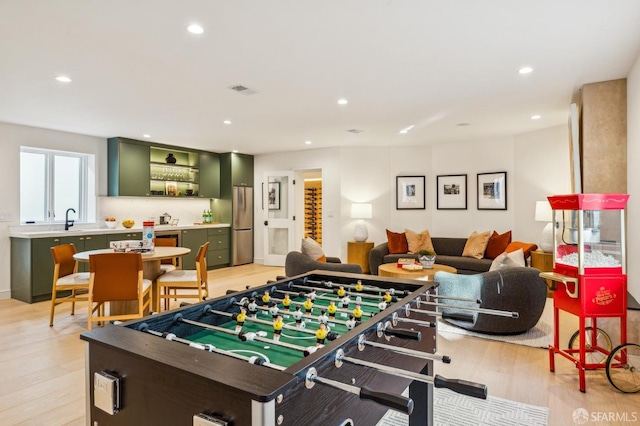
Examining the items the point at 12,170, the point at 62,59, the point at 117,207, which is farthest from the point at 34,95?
the point at 117,207

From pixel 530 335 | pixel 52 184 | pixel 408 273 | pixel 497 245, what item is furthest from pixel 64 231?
pixel 497 245

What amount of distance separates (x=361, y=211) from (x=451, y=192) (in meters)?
1.73

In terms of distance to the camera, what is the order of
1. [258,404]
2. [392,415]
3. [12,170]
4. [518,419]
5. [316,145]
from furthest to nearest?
[316,145] → [12,170] → [392,415] → [518,419] → [258,404]

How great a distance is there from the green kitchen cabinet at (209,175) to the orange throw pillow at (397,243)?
12.8 feet

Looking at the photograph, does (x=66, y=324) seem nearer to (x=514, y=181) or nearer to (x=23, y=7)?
(x=23, y=7)

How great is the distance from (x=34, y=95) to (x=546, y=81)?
17.5ft

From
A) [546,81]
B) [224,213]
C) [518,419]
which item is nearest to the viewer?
[518,419]

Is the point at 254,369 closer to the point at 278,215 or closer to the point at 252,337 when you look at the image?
the point at 252,337

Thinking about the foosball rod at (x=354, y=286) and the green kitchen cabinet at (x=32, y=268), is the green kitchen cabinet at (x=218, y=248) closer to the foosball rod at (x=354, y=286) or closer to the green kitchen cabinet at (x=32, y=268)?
the green kitchen cabinet at (x=32, y=268)

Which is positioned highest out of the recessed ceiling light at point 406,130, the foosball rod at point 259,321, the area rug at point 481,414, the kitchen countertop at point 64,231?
the recessed ceiling light at point 406,130

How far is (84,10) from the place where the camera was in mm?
2375

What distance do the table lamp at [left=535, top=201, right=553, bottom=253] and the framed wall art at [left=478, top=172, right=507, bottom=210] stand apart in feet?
3.01

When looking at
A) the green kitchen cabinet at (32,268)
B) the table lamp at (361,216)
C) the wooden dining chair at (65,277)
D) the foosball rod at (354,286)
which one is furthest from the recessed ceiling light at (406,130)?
the green kitchen cabinet at (32,268)

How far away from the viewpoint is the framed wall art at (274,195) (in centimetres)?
823
